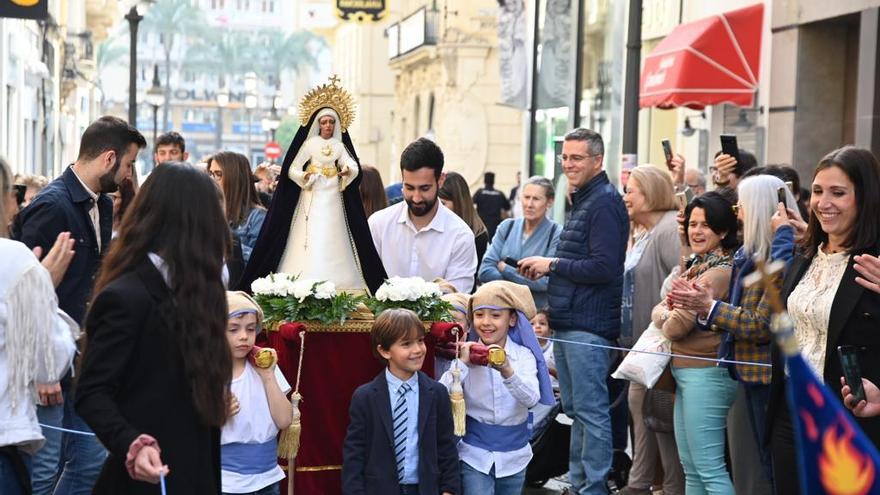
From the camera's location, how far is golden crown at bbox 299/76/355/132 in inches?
345

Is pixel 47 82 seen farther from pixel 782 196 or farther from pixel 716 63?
pixel 782 196

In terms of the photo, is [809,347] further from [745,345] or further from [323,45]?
[323,45]

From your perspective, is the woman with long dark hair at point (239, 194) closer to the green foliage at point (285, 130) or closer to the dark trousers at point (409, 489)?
the dark trousers at point (409, 489)

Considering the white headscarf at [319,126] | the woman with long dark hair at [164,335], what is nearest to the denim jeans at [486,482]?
the white headscarf at [319,126]

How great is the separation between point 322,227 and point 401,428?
1517 mm

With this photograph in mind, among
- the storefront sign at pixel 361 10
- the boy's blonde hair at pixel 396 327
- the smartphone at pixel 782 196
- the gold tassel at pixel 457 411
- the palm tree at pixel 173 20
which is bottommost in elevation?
the gold tassel at pixel 457 411

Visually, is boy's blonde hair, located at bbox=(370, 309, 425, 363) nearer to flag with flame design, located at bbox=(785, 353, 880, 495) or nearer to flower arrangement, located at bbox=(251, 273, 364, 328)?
flower arrangement, located at bbox=(251, 273, 364, 328)

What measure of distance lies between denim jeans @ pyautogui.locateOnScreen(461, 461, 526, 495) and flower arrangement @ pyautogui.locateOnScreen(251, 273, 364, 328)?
1034mm

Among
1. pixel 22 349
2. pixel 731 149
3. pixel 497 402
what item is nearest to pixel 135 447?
pixel 22 349

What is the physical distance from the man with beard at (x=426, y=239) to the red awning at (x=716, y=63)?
10.3 meters

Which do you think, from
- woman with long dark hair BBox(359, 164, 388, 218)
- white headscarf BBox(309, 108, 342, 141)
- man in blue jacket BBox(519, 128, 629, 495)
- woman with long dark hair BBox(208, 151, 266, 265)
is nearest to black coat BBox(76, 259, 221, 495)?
white headscarf BBox(309, 108, 342, 141)

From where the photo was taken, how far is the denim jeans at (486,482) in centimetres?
816

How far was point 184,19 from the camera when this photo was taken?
428 feet

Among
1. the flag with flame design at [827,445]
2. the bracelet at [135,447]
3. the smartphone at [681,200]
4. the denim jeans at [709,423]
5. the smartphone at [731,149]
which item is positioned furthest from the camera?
the smartphone at [681,200]
